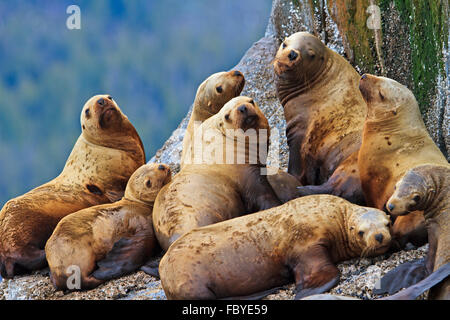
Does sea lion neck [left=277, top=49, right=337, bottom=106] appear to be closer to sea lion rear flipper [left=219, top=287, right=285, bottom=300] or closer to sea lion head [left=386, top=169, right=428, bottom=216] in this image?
sea lion head [left=386, top=169, right=428, bottom=216]

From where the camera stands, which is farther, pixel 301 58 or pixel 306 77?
pixel 306 77

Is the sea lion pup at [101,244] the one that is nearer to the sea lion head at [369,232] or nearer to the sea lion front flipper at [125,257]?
the sea lion front flipper at [125,257]

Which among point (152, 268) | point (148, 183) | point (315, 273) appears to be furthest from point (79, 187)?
point (315, 273)

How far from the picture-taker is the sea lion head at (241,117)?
241 inches

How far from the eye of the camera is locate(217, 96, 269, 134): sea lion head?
6.11 m

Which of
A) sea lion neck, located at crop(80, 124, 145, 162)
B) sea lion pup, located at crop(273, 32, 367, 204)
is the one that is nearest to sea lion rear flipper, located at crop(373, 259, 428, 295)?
sea lion pup, located at crop(273, 32, 367, 204)

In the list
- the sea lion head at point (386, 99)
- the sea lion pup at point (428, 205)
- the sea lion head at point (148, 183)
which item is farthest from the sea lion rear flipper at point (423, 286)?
the sea lion head at point (148, 183)

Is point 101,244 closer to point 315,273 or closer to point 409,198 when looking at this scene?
point 315,273

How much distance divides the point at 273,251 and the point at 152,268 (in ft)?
4.49

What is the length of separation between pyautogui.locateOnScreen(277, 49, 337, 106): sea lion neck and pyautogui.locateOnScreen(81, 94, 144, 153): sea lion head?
1871mm

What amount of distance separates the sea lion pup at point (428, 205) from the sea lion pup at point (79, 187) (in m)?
3.46

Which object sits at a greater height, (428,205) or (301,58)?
(301,58)

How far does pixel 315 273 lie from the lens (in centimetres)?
454
